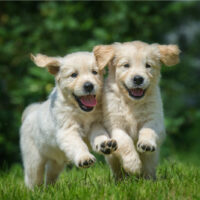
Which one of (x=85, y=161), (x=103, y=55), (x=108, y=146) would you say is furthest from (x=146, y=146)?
(x=103, y=55)

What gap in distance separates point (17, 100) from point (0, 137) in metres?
1.29

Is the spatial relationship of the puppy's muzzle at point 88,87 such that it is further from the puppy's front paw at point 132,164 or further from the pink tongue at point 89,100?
the puppy's front paw at point 132,164

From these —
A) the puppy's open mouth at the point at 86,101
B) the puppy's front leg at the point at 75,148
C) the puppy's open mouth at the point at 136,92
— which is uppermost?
the puppy's open mouth at the point at 136,92

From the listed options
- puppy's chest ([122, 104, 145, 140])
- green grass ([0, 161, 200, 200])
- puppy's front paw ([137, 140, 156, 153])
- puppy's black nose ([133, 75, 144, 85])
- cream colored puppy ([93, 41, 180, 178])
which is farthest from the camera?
puppy's chest ([122, 104, 145, 140])

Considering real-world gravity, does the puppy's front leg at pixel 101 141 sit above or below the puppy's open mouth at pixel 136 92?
below

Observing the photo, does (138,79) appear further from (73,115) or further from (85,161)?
(85,161)

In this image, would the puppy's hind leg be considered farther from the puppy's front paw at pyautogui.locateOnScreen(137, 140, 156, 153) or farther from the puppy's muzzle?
the puppy's front paw at pyautogui.locateOnScreen(137, 140, 156, 153)

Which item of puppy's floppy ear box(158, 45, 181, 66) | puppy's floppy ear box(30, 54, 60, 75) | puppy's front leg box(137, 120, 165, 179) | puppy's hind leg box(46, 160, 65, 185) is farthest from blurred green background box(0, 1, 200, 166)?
puppy's front leg box(137, 120, 165, 179)

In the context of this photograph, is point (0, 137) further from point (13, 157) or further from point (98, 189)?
point (98, 189)

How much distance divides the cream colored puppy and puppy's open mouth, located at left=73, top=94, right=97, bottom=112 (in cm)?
17

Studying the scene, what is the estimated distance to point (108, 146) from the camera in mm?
4629

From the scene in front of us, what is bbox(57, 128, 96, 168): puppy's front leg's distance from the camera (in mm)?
4594

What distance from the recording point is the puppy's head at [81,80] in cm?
503

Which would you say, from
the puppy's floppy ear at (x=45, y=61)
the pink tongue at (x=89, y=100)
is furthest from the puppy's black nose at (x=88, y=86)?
the puppy's floppy ear at (x=45, y=61)
